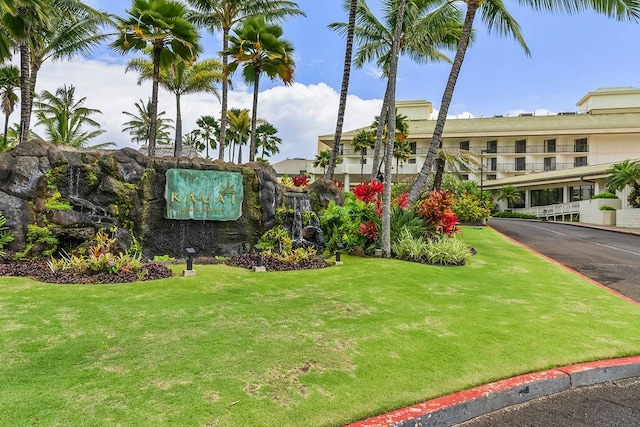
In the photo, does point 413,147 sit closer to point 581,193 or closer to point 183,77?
point 581,193

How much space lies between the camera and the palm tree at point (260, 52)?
17.9 metres

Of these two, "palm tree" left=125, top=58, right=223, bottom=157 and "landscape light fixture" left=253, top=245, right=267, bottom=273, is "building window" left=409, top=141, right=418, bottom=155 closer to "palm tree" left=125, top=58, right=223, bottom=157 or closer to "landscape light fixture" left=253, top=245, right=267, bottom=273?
"palm tree" left=125, top=58, right=223, bottom=157

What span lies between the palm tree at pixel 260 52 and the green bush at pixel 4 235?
40.8ft

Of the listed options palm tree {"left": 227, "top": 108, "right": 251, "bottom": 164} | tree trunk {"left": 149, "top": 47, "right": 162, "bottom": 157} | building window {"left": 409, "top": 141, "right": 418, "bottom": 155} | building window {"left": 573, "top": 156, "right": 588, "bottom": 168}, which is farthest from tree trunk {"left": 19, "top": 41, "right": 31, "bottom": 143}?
building window {"left": 573, "top": 156, "right": 588, "bottom": 168}

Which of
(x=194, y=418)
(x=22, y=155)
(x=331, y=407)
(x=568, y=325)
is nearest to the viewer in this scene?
(x=194, y=418)

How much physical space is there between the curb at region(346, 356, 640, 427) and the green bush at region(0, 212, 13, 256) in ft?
29.1

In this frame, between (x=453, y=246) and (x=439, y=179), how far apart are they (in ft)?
26.8

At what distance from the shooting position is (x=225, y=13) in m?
21.2

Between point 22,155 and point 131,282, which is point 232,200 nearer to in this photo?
point 131,282

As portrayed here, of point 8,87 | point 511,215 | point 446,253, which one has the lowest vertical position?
point 446,253

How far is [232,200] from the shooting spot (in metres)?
11.4

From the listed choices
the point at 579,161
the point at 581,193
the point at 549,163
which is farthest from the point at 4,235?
the point at 579,161

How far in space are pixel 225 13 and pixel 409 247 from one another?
54.2ft

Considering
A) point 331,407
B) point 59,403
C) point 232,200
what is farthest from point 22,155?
point 331,407
